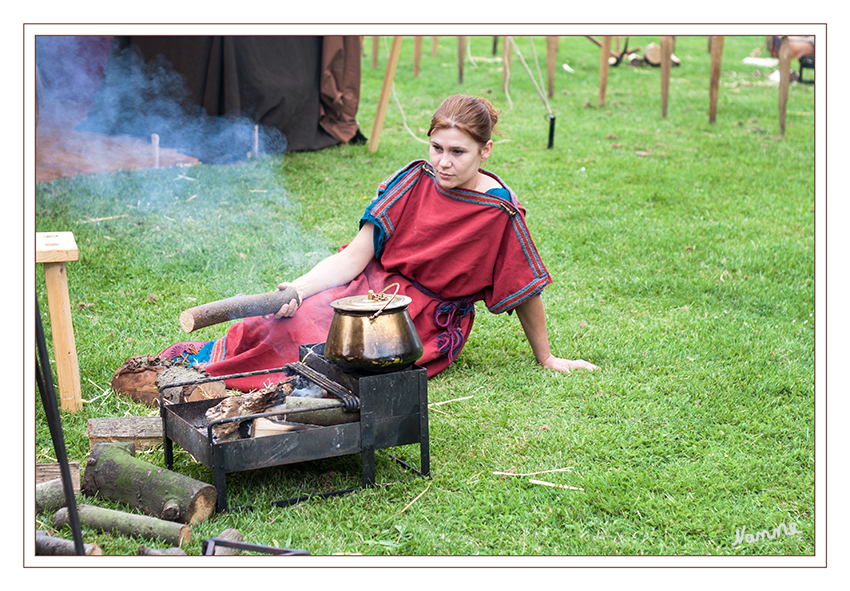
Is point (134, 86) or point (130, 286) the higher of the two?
point (134, 86)

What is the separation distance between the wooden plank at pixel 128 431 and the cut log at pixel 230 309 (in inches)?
16.7

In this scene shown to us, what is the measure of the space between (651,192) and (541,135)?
7.65 feet

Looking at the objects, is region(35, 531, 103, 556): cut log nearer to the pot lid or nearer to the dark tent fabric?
the pot lid

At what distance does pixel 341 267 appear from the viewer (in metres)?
3.79

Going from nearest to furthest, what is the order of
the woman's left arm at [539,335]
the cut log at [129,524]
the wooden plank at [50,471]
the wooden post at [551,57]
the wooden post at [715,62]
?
the cut log at [129,524] → the wooden plank at [50,471] → the woman's left arm at [539,335] → the wooden post at [715,62] → the wooden post at [551,57]

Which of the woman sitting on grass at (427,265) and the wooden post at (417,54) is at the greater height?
the wooden post at (417,54)

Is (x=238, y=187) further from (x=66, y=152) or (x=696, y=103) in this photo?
(x=696, y=103)

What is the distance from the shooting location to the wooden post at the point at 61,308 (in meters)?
3.23

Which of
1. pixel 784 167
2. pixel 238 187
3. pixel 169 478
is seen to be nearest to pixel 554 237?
pixel 238 187

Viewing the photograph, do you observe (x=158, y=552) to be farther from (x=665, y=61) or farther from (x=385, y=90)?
(x=665, y=61)

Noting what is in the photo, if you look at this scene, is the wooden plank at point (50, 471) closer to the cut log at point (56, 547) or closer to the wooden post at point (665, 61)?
the cut log at point (56, 547)

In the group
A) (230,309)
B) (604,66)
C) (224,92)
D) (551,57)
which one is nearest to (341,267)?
(230,309)

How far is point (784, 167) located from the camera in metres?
8.32

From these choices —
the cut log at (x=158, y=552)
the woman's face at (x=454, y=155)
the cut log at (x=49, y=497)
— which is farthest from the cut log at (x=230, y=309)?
the cut log at (x=158, y=552)
